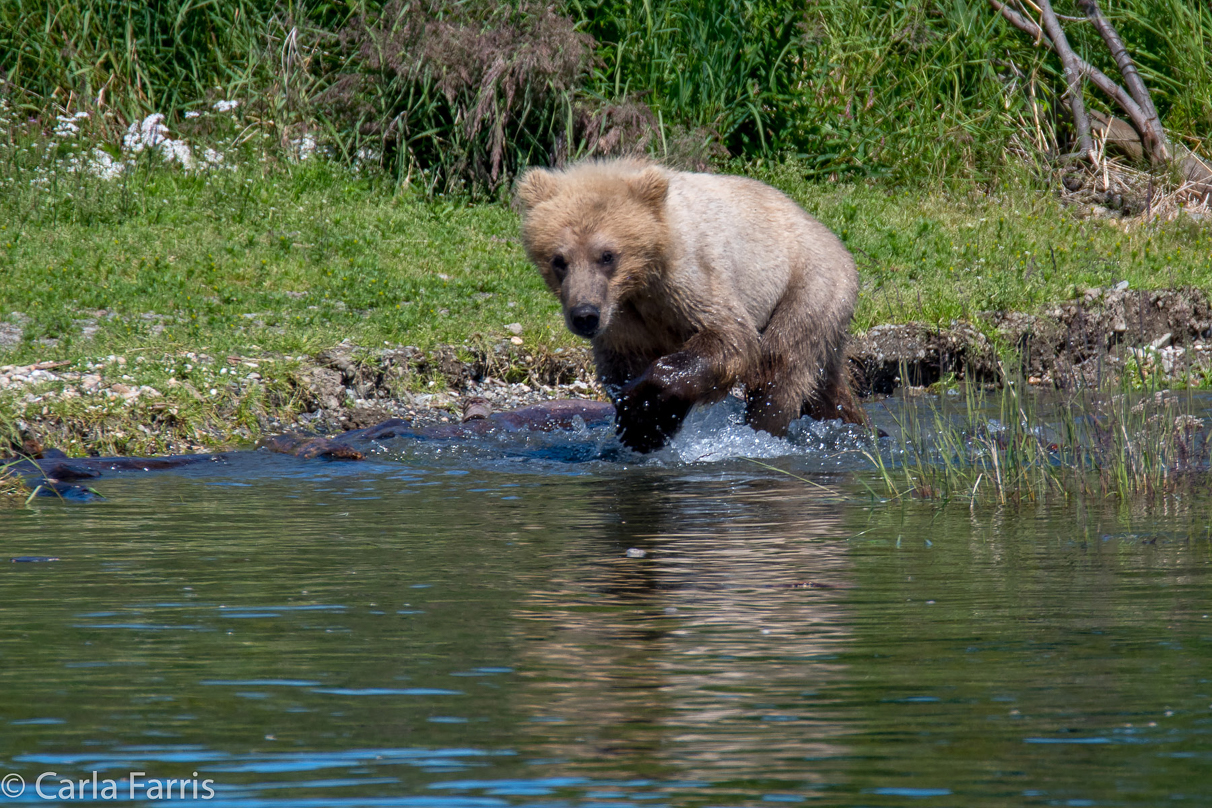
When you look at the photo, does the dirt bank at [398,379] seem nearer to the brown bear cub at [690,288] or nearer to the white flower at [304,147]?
the brown bear cub at [690,288]

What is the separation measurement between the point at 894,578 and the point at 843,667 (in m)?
1.08

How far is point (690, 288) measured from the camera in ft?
24.0

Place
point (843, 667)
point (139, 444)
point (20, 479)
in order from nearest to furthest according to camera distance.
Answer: point (843, 667), point (20, 479), point (139, 444)

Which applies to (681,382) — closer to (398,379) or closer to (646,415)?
(646,415)

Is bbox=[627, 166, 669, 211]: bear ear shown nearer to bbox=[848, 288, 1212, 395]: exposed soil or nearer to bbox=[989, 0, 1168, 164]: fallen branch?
bbox=[848, 288, 1212, 395]: exposed soil

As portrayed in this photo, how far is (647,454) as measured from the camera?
7668mm

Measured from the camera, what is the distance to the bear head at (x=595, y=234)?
6.94 metres

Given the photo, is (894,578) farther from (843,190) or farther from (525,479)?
(843,190)

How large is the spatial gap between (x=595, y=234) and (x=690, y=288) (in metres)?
0.57

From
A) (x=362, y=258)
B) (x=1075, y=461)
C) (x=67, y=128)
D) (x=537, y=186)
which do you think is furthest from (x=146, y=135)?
(x=1075, y=461)

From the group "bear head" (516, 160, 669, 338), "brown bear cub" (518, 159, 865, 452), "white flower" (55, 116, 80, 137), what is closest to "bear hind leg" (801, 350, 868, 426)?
"brown bear cub" (518, 159, 865, 452)

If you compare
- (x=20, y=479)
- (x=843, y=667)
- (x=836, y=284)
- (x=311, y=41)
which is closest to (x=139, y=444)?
(x=20, y=479)

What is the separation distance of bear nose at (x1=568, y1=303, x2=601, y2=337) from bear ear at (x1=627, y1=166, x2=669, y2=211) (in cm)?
69

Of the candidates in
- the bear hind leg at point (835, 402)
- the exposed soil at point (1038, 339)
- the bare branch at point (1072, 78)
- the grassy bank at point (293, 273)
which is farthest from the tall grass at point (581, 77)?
the bear hind leg at point (835, 402)
